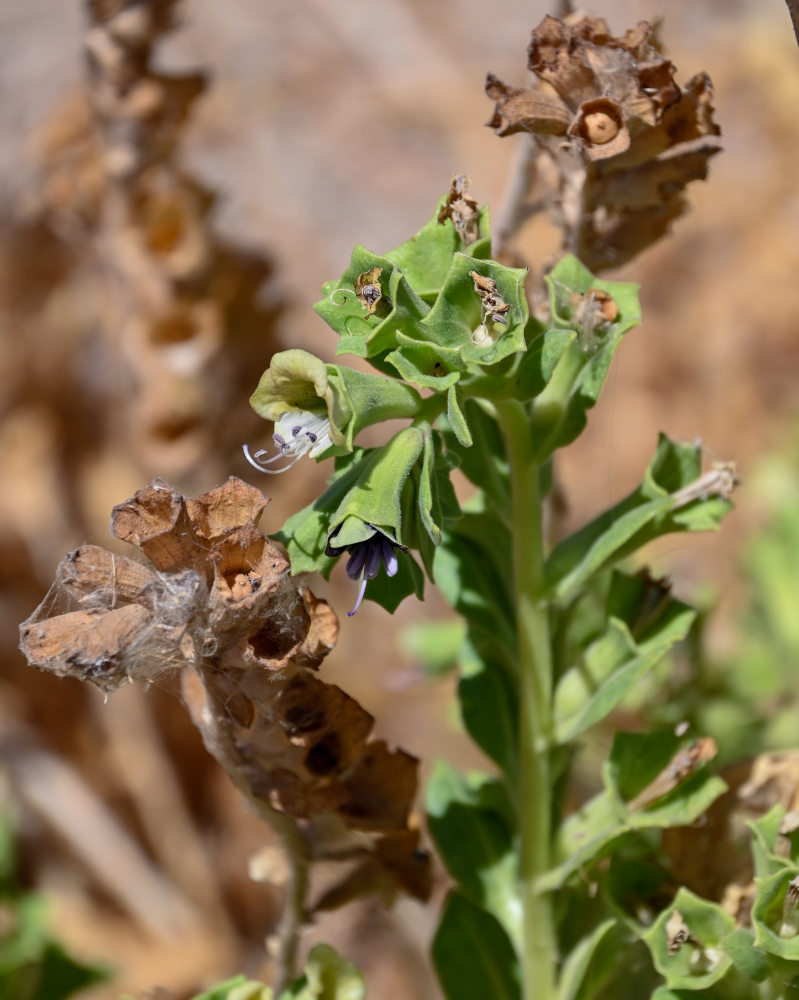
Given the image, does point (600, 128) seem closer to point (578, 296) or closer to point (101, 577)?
point (578, 296)

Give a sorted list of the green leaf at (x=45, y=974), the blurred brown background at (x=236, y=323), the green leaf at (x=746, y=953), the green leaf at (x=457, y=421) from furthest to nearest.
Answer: the blurred brown background at (x=236, y=323) → the green leaf at (x=45, y=974) → the green leaf at (x=746, y=953) → the green leaf at (x=457, y=421)

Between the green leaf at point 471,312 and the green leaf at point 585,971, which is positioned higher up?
the green leaf at point 471,312

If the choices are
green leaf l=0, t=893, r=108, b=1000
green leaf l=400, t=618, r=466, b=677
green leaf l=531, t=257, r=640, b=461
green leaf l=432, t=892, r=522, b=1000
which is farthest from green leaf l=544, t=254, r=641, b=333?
green leaf l=0, t=893, r=108, b=1000

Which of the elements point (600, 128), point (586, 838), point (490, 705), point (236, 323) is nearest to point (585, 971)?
point (586, 838)

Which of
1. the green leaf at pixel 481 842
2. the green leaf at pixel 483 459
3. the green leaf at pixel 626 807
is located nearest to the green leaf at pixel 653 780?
the green leaf at pixel 626 807

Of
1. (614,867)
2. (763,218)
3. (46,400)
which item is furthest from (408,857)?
(763,218)

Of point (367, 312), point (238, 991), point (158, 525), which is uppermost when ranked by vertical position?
point (367, 312)

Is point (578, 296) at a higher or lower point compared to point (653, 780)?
higher

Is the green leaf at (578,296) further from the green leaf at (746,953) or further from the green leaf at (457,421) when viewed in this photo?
the green leaf at (746,953)
